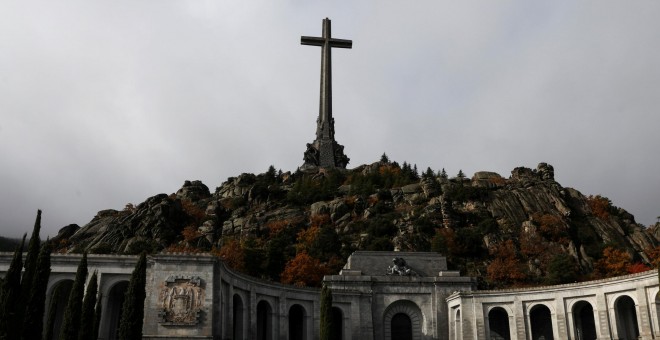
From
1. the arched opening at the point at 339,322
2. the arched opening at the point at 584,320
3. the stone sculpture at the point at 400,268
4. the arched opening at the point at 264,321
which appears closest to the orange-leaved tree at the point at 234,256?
the arched opening at the point at 264,321

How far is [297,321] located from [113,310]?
50.6ft

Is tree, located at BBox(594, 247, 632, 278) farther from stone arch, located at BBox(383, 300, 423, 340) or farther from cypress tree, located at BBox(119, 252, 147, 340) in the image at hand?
cypress tree, located at BBox(119, 252, 147, 340)

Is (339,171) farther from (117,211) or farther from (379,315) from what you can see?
(379,315)

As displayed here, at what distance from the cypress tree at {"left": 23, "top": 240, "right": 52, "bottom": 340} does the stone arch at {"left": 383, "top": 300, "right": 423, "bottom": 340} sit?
28.3 metres

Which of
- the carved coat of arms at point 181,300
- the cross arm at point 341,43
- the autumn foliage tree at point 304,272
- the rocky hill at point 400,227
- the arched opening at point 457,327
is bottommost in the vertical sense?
the arched opening at point 457,327

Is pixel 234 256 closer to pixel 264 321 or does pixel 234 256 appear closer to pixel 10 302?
pixel 264 321

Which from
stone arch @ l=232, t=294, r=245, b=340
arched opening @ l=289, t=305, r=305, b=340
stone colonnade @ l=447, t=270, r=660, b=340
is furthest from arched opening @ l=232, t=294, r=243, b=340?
stone colonnade @ l=447, t=270, r=660, b=340

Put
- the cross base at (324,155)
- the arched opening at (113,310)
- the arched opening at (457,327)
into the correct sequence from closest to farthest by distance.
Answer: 1. the arched opening at (113,310)
2. the arched opening at (457,327)
3. the cross base at (324,155)

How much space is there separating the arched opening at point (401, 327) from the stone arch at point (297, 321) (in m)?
7.83

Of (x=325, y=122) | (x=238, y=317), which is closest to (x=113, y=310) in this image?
A: (x=238, y=317)

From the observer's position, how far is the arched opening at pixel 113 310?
3922 cm

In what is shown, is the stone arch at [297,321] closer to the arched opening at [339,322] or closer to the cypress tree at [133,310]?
the arched opening at [339,322]

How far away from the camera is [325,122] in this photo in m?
98.9

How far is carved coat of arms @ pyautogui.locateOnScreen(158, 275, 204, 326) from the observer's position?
37.1 metres
